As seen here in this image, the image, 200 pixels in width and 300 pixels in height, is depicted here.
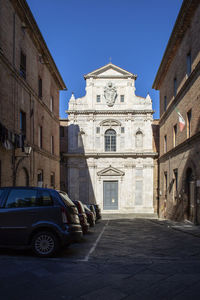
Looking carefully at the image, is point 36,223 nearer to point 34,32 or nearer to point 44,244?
point 44,244

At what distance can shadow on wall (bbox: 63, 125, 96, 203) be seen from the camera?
3447 cm

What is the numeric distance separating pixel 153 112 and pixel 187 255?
28520 millimetres

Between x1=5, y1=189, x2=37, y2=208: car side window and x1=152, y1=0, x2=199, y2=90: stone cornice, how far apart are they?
14055mm

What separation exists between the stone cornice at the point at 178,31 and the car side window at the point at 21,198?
14055mm

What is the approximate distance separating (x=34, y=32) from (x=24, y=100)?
14.8ft

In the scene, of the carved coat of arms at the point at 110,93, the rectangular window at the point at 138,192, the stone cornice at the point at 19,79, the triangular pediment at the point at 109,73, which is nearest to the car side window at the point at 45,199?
the stone cornice at the point at 19,79

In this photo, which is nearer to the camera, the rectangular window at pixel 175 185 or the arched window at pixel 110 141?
the rectangular window at pixel 175 185

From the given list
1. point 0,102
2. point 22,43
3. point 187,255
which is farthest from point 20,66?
point 187,255

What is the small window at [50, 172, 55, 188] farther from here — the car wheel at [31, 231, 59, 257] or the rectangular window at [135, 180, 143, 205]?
the car wheel at [31, 231, 59, 257]

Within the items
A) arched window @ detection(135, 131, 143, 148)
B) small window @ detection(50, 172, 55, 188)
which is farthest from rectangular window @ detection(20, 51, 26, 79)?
arched window @ detection(135, 131, 143, 148)

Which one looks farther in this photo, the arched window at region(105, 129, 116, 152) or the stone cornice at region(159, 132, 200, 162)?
the arched window at region(105, 129, 116, 152)

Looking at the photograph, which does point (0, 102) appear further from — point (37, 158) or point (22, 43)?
point (37, 158)

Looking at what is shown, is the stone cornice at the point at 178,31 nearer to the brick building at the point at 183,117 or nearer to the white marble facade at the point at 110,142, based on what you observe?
the brick building at the point at 183,117

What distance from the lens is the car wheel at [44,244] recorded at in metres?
6.98
